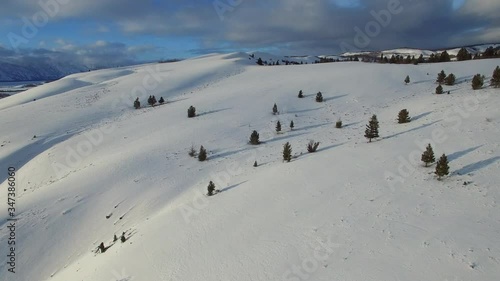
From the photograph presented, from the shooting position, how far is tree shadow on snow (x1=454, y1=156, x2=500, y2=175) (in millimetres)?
14295

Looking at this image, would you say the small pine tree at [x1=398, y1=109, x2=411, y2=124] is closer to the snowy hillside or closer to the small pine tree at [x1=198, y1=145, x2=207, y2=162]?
the snowy hillside

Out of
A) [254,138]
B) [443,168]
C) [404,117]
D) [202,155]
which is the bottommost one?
[202,155]

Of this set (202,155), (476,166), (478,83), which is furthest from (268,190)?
(478,83)

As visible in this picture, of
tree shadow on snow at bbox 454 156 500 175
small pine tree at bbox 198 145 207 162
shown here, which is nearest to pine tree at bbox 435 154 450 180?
tree shadow on snow at bbox 454 156 500 175

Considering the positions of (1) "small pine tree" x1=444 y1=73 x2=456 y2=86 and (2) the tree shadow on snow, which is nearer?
(2) the tree shadow on snow

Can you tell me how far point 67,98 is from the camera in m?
46.8

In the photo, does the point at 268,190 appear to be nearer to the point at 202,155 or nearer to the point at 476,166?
the point at 202,155

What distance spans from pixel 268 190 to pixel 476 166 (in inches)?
382

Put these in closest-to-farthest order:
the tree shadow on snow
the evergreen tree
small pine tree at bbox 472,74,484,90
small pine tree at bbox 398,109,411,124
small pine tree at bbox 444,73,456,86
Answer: the tree shadow on snow < small pine tree at bbox 398,109,411,124 < the evergreen tree < small pine tree at bbox 472,74,484,90 < small pine tree at bbox 444,73,456,86

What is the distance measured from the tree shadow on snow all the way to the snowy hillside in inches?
Answer: 2.9

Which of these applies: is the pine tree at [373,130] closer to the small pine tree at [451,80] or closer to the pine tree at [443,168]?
the pine tree at [443,168]

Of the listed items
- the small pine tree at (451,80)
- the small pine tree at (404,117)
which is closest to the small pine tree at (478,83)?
the small pine tree at (451,80)

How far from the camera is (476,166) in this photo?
1452 centimetres

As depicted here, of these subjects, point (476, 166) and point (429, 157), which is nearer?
point (476, 166)
